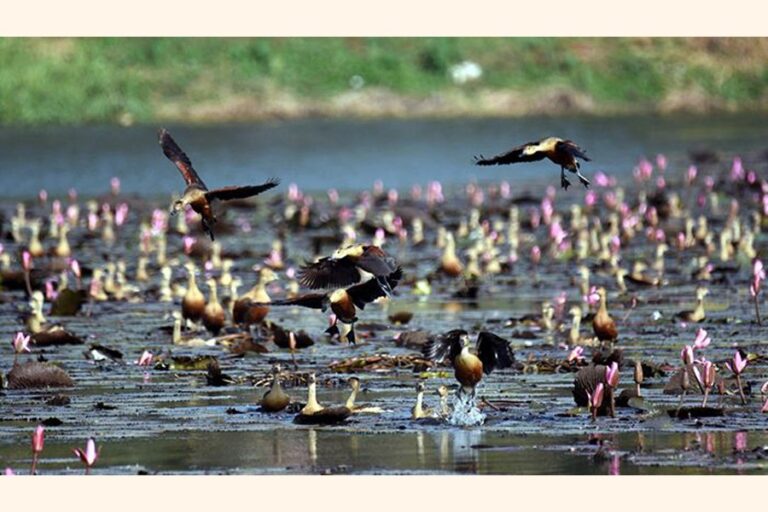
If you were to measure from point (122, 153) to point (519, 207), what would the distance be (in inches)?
507

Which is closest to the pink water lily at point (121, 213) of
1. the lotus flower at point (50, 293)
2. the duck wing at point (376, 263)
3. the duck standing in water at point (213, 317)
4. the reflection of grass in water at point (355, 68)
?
the lotus flower at point (50, 293)

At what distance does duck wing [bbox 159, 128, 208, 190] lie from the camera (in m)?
12.2

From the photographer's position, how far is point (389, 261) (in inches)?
473

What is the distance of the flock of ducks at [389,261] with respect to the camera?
11.8 metres

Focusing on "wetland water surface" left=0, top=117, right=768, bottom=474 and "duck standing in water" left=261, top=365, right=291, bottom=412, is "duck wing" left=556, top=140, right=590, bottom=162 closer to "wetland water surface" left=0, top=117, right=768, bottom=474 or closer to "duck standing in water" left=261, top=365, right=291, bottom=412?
"wetland water surface" left=0, top=117, right=768, bottom=474

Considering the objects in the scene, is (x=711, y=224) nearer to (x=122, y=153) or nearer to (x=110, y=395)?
(x=110, y=395)

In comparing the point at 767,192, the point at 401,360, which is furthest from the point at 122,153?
the point at 401,360

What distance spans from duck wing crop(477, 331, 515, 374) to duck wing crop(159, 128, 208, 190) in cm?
202

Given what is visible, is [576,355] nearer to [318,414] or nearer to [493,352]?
[493,352]

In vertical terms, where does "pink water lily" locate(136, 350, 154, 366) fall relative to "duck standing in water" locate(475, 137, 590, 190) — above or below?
A: below

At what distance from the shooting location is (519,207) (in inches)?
1039

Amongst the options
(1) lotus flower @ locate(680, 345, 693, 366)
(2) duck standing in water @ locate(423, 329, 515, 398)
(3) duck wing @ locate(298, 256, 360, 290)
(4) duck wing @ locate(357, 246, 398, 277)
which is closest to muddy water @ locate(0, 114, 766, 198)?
(3) duck wing @ locate(298, 256, 360, 290)

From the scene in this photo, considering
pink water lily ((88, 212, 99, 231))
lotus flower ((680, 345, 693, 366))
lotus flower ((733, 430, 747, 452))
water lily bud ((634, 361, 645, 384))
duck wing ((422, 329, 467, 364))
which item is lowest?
lotus flower ((733, 430, 747, 452))

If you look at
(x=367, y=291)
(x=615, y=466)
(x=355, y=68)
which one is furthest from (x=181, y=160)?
(x=355, y=68)
